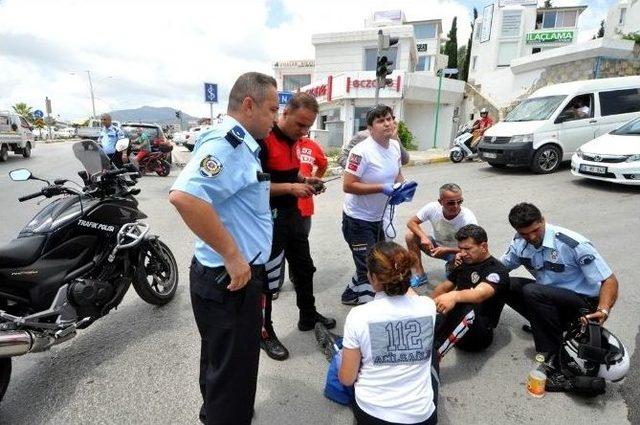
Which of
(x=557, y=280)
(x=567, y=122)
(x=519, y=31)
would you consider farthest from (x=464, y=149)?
(x=519, y=31)

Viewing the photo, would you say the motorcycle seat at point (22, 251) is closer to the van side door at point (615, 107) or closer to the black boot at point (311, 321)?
the black boot at point (311, 321)

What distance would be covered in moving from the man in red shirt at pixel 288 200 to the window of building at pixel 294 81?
31.7 m

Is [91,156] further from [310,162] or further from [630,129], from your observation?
[630,129]

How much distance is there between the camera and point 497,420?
2.32 metres

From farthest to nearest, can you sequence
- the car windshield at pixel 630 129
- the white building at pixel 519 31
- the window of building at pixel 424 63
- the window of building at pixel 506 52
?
the window of building at pixel 506 52 → the window of building at pixel 424 63 → the white building at pixel 519 31 → the car windshield at pixel 630 129

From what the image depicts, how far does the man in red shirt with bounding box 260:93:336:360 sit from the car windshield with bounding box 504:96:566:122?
27.0 feet

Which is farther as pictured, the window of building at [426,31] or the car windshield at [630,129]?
the window of building at [426,31]

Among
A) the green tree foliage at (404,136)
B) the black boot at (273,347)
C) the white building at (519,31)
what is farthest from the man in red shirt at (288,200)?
the white building at (519,31)

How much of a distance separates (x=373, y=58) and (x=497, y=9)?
66.2ft

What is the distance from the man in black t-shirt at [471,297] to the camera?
2578 mm

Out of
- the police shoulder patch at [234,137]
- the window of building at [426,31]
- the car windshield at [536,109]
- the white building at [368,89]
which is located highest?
the window of building at [426,31]

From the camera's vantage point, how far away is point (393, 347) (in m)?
1.81

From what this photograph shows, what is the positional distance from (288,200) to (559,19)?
44802mm

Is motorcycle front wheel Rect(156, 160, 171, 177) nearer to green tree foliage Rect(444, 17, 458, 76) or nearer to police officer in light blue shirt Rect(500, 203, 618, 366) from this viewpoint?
police officer in light blue shirt Rect(500, 203, 618, 366)
